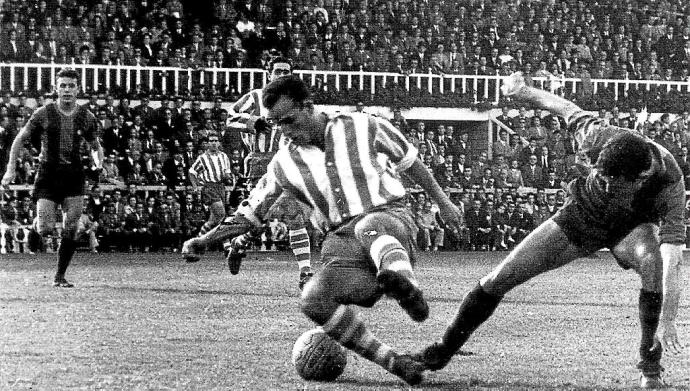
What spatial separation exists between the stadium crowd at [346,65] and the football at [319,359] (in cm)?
1295

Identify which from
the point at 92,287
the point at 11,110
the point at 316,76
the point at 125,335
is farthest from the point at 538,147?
the point at 125,335

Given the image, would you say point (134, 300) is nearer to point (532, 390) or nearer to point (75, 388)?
point (75, 388)

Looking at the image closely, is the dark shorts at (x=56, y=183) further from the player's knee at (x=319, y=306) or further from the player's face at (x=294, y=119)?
the player's knee at (x=319, y=306)

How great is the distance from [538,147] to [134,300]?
15426 mm

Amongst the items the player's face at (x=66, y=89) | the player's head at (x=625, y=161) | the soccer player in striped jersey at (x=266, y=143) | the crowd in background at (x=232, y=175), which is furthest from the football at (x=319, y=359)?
the crowd in background at (x=232, y=175)

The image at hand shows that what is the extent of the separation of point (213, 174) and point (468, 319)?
1353 centimetres

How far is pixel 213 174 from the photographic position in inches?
762

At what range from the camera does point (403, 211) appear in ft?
21.3

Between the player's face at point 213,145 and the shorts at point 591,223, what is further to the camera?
the player's face at point 213,145

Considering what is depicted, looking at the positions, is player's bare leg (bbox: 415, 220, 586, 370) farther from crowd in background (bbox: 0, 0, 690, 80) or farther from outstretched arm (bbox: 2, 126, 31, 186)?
crowd in background (bbox: 0, 0, 690, 80)

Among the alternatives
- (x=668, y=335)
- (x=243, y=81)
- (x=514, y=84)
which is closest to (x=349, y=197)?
(x=514, y=84)

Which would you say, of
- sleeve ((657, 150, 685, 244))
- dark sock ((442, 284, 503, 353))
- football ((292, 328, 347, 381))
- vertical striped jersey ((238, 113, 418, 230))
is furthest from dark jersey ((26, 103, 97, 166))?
sleeve ((657, 150, 685, 244))

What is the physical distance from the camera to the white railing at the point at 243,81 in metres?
22.2

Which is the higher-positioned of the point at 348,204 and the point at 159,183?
the point at 348,204
